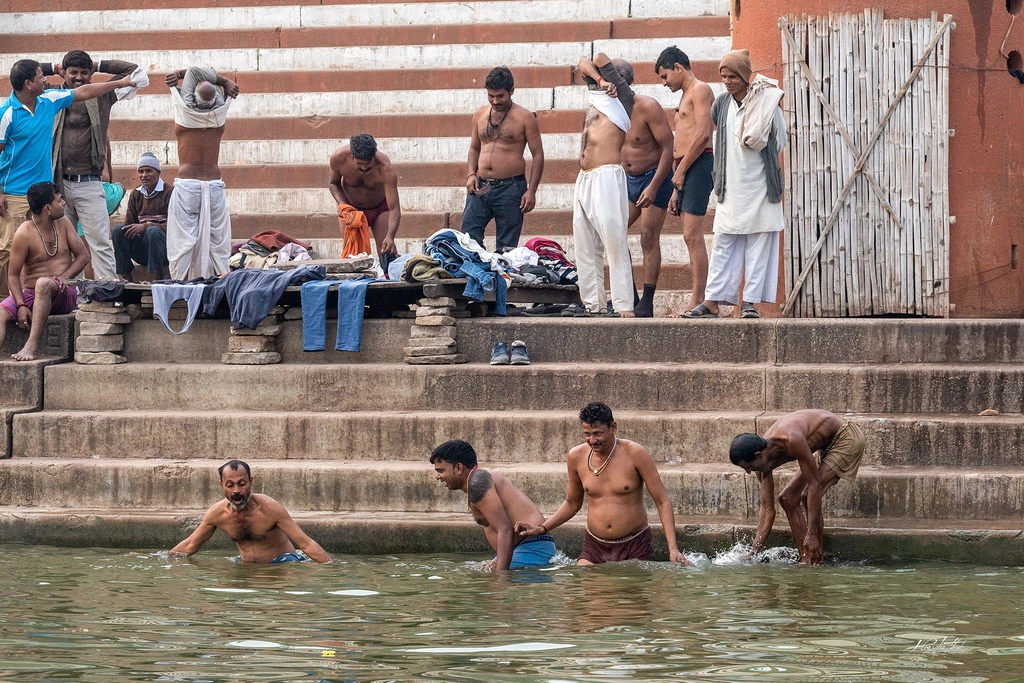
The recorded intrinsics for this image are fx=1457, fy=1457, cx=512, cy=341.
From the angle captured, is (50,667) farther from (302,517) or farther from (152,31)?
(152,31)

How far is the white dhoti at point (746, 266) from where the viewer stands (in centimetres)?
970

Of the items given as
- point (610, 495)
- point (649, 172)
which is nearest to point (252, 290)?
point (649, 172)

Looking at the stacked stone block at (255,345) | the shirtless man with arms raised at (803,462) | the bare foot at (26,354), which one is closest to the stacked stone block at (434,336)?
the stacked stone block at (255,345)

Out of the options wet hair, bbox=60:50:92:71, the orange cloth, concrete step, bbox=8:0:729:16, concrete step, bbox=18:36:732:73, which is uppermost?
concrete step, bbox=8:0:729:16

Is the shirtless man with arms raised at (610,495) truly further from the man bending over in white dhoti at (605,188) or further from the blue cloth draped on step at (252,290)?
the blue cloth draped on step at (252,290)

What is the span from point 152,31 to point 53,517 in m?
7.92

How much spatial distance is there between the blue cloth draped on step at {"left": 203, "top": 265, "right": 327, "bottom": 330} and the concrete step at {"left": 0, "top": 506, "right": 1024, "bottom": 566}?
1.44 meters

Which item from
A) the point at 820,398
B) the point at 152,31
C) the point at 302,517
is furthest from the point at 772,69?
the point at 152,31

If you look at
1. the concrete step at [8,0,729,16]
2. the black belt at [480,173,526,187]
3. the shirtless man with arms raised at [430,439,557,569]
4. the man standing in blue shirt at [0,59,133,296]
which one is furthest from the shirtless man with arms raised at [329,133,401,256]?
the concrete step at [8,0,729,16]

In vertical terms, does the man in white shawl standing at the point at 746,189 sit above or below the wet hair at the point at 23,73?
below

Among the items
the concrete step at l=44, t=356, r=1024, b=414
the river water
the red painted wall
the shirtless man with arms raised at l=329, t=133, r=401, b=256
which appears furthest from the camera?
the shirtless man with arms raised at l=329, t=133, r=401, b=256

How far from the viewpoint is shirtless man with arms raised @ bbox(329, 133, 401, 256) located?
10523 millimetres

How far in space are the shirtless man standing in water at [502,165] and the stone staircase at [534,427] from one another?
1552 millimetres

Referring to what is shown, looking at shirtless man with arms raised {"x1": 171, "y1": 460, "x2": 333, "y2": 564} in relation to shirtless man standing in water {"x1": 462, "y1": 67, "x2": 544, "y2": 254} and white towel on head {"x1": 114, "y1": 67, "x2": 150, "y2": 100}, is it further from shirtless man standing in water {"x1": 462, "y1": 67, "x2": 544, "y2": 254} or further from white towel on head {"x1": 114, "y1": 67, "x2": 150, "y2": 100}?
white towel on head {"x1": 114, "y1": 67, "x2": 150, "y2": 100}
